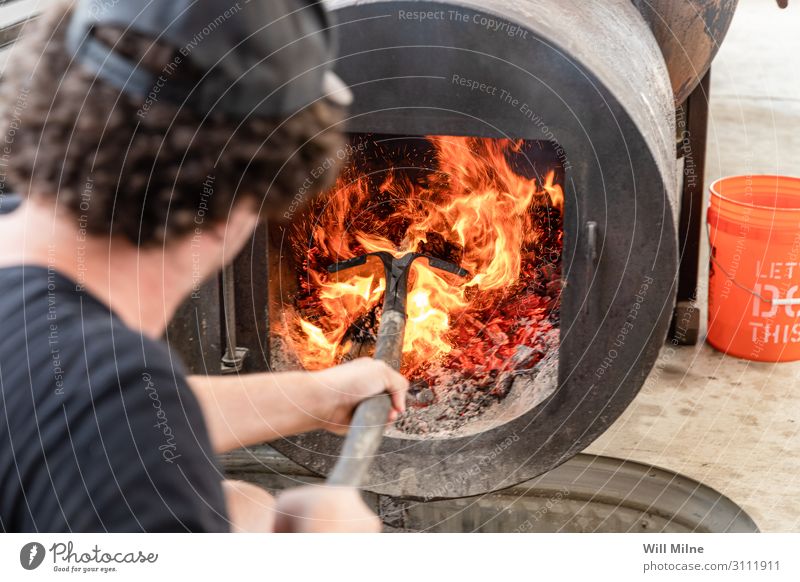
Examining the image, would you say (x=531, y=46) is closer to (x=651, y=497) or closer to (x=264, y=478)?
(x=651, y=497)

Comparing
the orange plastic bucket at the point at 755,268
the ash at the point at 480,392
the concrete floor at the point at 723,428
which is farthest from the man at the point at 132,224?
the orange plastic bucket at the point at 755,268

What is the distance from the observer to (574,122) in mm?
1062

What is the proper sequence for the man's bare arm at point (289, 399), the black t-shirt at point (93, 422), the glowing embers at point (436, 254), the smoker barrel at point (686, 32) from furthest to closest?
the smoker barrel at point (686, 32)
the glowing embers at point (436, 254)
the man's bare arm at point (289, 399)
the black t-shirt at point (93, 422)

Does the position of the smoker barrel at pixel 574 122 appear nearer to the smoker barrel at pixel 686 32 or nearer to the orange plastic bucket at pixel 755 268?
the smoker barrel at pixel 686 32

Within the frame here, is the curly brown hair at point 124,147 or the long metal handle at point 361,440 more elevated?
the curly brown hair at point 124,147

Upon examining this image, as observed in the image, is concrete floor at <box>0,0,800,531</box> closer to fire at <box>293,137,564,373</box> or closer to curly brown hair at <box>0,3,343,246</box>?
fire at <box>293,137,564,373</box>

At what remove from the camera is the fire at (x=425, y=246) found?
140 centimetres

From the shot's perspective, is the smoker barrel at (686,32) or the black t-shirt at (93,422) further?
the smoker barrel at (686,32)

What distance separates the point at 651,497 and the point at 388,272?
1.83ft

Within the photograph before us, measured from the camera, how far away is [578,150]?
108cm

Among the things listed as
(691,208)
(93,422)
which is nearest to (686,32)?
(691,208)
